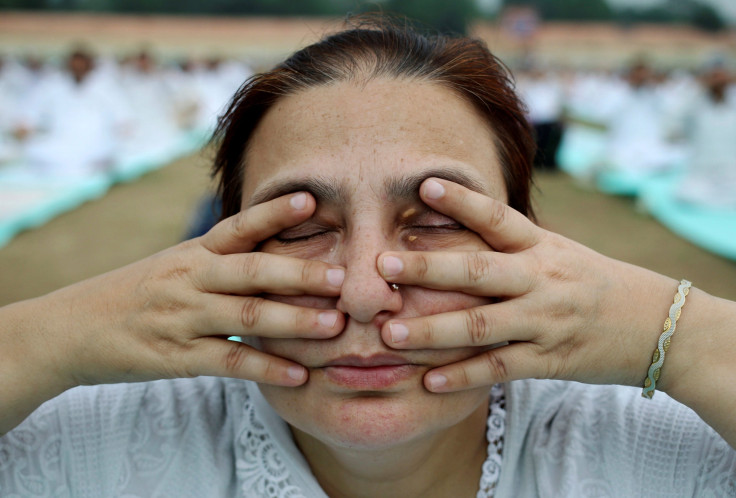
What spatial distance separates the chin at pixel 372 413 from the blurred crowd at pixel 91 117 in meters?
5.25

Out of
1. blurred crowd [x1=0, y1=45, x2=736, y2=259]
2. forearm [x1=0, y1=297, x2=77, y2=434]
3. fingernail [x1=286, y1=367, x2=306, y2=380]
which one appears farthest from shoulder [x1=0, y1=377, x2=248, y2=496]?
blurred crowd [x1=0, y1=45, x2=736, y2=259]

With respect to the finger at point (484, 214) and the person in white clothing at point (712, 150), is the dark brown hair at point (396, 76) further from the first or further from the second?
the person in white clothing at point (712, 150)

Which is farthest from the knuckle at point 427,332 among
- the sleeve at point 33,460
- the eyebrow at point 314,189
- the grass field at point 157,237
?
the grass field at point 157,237

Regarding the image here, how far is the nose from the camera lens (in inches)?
43.2

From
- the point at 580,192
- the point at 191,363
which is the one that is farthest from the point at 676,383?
the point at 580,192

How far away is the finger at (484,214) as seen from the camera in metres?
1.16

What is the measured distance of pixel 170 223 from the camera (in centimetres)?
745

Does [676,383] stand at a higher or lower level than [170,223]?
higher

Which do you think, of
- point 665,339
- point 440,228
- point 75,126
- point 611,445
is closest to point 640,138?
point 75,126

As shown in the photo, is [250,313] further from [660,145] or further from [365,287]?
[660,145]

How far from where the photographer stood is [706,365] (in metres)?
1.21

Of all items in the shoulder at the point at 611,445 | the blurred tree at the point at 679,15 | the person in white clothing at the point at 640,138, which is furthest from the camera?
the blurred tree at the point at 679,15

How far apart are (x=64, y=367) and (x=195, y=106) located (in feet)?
46.9

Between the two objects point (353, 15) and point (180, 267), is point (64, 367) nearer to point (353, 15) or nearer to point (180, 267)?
point (180, 267)
